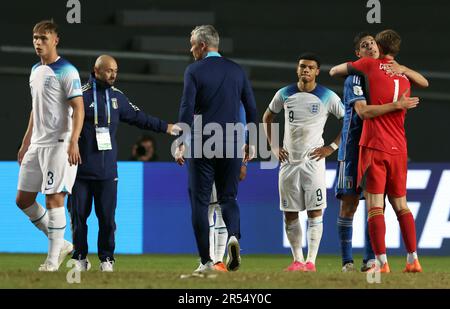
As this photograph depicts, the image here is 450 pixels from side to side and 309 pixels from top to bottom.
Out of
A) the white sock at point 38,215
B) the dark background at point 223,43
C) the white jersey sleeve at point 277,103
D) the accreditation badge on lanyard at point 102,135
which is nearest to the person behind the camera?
the accreditation badge on lanyard at point 102,135

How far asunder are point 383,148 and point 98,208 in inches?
97.0

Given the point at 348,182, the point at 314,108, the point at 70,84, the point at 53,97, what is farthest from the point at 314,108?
the point at 53,97

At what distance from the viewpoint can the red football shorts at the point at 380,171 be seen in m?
9.09

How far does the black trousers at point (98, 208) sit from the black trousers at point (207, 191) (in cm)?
111

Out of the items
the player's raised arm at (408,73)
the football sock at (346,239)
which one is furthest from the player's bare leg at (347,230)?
the player's raised arm at (408,73)

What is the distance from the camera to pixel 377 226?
9078 millimetres

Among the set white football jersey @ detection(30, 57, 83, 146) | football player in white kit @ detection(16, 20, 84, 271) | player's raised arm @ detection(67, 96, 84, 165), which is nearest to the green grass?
football player in white kit @ detection(16, 20, 84, 271)

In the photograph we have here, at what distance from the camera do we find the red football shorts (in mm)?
9086

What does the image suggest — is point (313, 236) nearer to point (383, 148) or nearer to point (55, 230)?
point (383, 148)

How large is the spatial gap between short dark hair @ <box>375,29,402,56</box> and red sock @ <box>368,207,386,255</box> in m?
1.26

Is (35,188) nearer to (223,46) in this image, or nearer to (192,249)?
(192,249)

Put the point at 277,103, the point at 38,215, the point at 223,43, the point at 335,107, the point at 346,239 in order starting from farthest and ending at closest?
1. the point at 223,43
2. the point at 277,103
3. the point at 335,107
4. the point at 346,239
5. the point at 38,215

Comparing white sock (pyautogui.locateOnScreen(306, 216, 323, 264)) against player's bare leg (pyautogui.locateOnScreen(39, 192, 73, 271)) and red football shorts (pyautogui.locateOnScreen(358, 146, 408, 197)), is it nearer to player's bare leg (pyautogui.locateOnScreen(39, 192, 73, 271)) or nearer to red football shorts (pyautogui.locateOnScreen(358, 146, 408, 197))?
red football shorts (pyautogui.locateOnScreen(358, 146, 408, 197))

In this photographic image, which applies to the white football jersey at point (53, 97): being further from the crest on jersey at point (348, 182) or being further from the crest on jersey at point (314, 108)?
the crest on jersey at point (348, 182)
